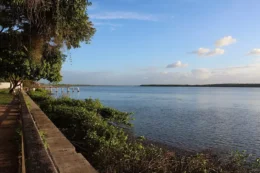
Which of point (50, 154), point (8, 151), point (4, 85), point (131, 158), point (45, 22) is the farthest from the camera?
point (4, 85)

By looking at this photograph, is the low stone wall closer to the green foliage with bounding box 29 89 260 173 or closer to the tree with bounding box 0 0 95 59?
the green foliage with bounding box 29 89 260 173

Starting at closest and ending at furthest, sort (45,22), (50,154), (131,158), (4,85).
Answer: (50,154) → (131,158) → (45,22) → (4,85)

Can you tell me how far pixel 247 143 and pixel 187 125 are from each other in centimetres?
664

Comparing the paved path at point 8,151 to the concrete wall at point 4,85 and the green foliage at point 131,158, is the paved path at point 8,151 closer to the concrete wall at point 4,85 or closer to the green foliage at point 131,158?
the green foliage at point 131,158

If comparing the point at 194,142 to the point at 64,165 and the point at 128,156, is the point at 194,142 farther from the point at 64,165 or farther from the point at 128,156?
the point at 64,165

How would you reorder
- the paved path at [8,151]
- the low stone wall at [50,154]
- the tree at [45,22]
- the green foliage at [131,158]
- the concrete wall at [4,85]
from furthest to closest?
the concrete wall at [4,85]
the tree at [45,22]
the green foliage at [131,158]
the paved path at [8,151]
the low stone wall at [50,154]

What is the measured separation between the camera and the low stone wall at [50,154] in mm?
2270

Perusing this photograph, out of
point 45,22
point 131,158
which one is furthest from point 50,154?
point 45,22

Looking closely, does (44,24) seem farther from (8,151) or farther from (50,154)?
(50,154)

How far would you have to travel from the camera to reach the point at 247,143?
1570 cm

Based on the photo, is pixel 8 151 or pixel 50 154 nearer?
pixel 50 154

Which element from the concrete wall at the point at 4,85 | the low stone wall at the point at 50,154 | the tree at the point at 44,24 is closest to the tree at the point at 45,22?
the tree at the point at 44,24


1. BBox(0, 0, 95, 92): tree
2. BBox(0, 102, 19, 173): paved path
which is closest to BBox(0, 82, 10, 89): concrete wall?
BBox(0, 0, 95, 92): tree

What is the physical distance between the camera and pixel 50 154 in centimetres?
409
